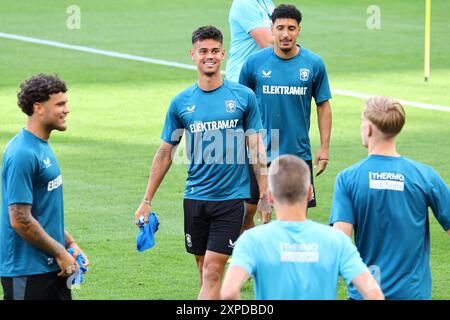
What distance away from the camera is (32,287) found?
7.80 meters

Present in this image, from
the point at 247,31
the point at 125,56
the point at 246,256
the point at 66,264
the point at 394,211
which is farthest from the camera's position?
the point at 125,56

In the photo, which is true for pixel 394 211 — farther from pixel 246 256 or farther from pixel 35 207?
pixel 35 207

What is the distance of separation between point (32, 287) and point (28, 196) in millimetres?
672

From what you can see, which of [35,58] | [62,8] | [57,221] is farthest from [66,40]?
[57,221]

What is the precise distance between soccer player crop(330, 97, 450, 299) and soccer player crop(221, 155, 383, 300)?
1128mm

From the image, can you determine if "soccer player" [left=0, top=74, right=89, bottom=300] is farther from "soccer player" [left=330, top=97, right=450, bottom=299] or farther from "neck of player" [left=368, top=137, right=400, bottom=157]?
"neck of player" [left=368, top=137, right=400, bottom=157]

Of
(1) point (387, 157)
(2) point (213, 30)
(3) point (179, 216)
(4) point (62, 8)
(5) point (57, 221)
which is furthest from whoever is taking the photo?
(4) point (62, 8)

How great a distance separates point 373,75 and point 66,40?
8357 millimetres

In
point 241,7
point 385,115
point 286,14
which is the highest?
point 241,7

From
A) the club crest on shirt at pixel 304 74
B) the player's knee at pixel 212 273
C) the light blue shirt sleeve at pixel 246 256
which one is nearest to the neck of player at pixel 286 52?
the club crest on shirt at pixel 304 74

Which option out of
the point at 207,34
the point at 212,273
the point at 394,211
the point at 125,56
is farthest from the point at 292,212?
the point at 125,56

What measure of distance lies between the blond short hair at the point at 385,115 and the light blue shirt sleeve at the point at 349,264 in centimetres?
137
